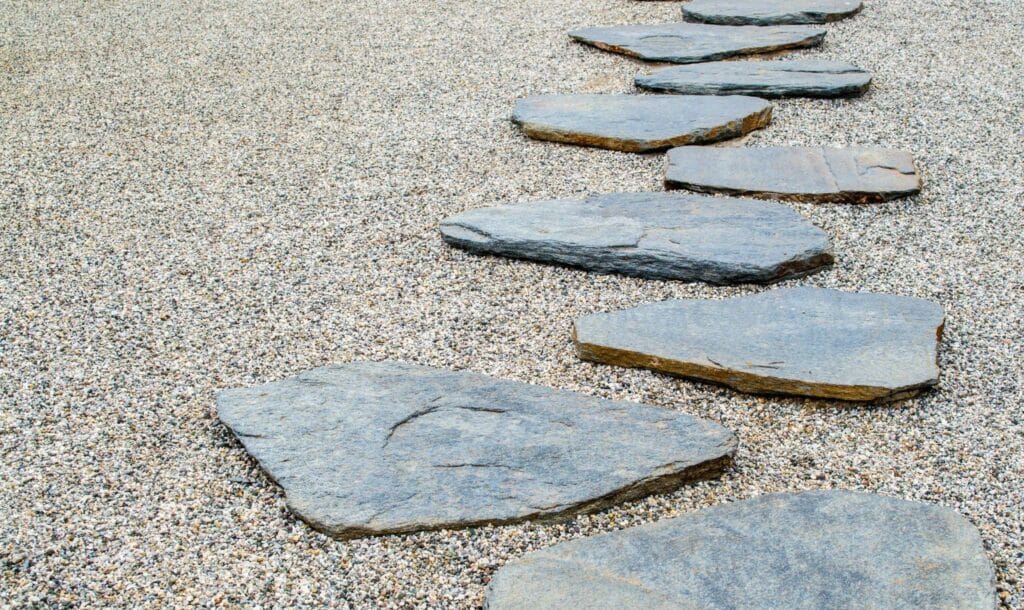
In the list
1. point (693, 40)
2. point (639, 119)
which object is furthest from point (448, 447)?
point (693, 40)

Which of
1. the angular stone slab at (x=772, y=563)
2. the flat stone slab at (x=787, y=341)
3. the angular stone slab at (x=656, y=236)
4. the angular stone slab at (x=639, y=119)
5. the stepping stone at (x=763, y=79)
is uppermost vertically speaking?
the stepping stone at (x=763, y=79)

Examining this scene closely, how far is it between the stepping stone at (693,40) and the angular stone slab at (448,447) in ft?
10.3

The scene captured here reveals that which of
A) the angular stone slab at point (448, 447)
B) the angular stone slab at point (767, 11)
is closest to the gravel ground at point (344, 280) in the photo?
the angular stone slab at point (448, 447)

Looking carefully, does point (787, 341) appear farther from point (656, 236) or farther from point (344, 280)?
point (344, 280)

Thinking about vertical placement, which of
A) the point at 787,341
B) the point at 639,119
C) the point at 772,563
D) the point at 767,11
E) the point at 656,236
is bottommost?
the point at 772,563

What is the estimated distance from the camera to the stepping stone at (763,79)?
446 centimetres

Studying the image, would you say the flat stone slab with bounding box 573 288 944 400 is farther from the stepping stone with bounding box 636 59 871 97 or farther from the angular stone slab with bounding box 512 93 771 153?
the stepping stone with bounding box 636 59 871 97

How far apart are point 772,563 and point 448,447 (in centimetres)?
73

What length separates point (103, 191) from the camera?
367cm

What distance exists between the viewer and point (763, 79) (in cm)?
455

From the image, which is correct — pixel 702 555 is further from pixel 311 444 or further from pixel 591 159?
pixel 591 159

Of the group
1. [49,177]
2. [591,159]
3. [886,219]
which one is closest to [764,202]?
[886,219]

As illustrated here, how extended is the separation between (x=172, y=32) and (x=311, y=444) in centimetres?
446

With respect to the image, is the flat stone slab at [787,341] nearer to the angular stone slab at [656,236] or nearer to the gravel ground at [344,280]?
the gravel ground at [344,280]
